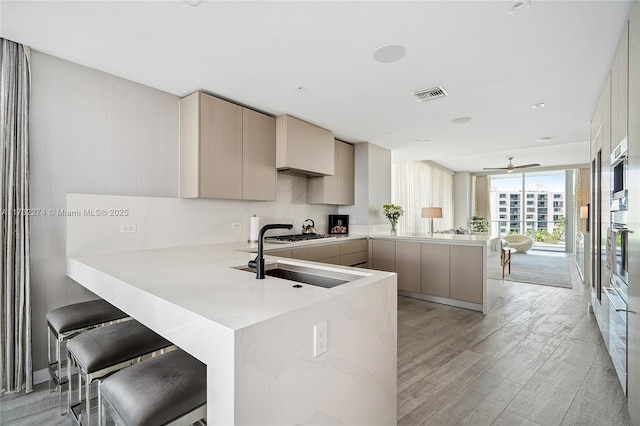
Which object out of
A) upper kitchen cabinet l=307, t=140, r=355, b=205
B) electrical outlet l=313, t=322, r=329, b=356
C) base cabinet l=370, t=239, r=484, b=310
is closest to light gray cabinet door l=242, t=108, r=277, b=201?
upper kitchen cabinet l=307, t=140, r=355, b=205

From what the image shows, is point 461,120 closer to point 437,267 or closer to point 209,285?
point 437,267

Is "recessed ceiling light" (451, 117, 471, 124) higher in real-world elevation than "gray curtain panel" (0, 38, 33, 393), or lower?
higher

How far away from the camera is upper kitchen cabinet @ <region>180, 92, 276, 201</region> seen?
2854mm

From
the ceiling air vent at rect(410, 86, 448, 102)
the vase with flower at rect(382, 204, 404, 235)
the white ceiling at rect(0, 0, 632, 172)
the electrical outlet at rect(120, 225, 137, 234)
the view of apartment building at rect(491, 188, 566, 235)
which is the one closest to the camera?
the white ceiling at rect(0, 0, 632, 172)

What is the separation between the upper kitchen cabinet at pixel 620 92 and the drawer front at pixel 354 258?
284cm

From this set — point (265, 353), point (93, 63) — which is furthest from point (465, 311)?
point (93, 63)

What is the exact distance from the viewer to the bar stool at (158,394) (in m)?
0.98

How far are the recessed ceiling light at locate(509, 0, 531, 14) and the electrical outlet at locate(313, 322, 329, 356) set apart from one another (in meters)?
1.94

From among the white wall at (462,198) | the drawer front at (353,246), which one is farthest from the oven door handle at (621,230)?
the white wall at (462,198)

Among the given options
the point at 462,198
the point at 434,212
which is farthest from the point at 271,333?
the point at 462,198

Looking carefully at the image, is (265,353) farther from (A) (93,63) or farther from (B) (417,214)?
(B) (417,214)

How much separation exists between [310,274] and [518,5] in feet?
6.22

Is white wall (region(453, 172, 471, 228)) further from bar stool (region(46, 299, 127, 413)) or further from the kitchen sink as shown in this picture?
bar stool (region(46, 299, 127, 413))

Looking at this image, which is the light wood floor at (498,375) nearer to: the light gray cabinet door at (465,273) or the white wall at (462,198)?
the light gray cabinet door at (465,273)
